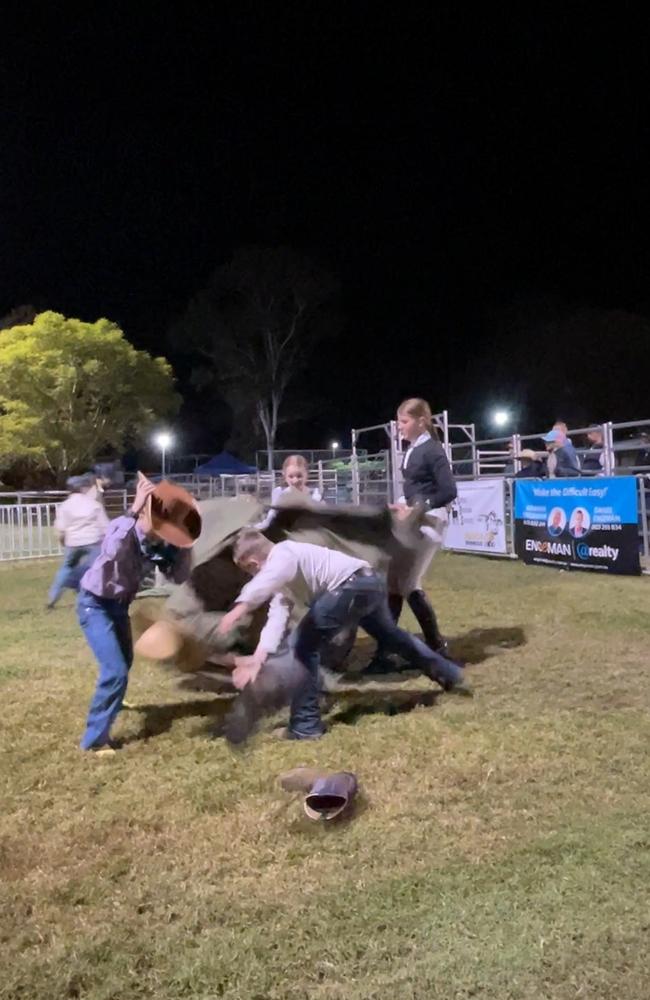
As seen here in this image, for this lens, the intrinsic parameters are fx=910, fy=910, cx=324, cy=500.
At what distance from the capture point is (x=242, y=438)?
5088 cm

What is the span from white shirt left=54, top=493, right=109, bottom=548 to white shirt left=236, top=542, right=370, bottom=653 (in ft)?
16.6

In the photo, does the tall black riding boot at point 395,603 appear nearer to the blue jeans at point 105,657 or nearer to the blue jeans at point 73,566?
the blue jeans at point 105,657

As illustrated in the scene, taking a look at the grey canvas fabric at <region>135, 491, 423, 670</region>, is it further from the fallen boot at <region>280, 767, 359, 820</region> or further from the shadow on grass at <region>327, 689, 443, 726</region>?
the fallen boot at <region>280, 767, 359, 820</region>

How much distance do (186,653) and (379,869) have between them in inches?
104

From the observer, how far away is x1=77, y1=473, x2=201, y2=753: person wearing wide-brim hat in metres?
5.24

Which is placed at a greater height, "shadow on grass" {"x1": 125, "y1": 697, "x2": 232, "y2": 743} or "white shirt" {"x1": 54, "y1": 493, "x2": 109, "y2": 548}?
"white shirt" {"x1": 54, "y1": 493, "x2": 109, "y2": 548}

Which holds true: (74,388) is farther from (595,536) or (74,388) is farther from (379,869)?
(379,869)

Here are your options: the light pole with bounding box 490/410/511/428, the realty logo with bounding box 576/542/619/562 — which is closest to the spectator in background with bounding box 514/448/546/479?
the realty logo with bounding box 576/542/619/562

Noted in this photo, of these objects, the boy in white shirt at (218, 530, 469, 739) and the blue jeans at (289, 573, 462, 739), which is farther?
the blue jeans at (289, 573, 462, 739)

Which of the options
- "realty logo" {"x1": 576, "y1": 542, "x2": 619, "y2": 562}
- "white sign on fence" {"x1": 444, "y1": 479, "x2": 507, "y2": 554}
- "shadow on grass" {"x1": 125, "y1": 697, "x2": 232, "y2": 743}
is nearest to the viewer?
"shadow on grass" {"x1": 125, "y1": 697, "x2": 232, "y2": 743}

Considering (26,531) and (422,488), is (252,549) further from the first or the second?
(26,531)

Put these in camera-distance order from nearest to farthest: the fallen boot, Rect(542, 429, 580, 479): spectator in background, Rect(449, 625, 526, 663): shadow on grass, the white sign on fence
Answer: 1. the fallen boot
2. Rect(449, 625, 526, 663): shadow on grass
3. Rect(542, 429, 580, 479): spectator in background
4. the white sign on fence

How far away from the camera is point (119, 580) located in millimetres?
5254

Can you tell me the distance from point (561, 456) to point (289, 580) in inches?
341
